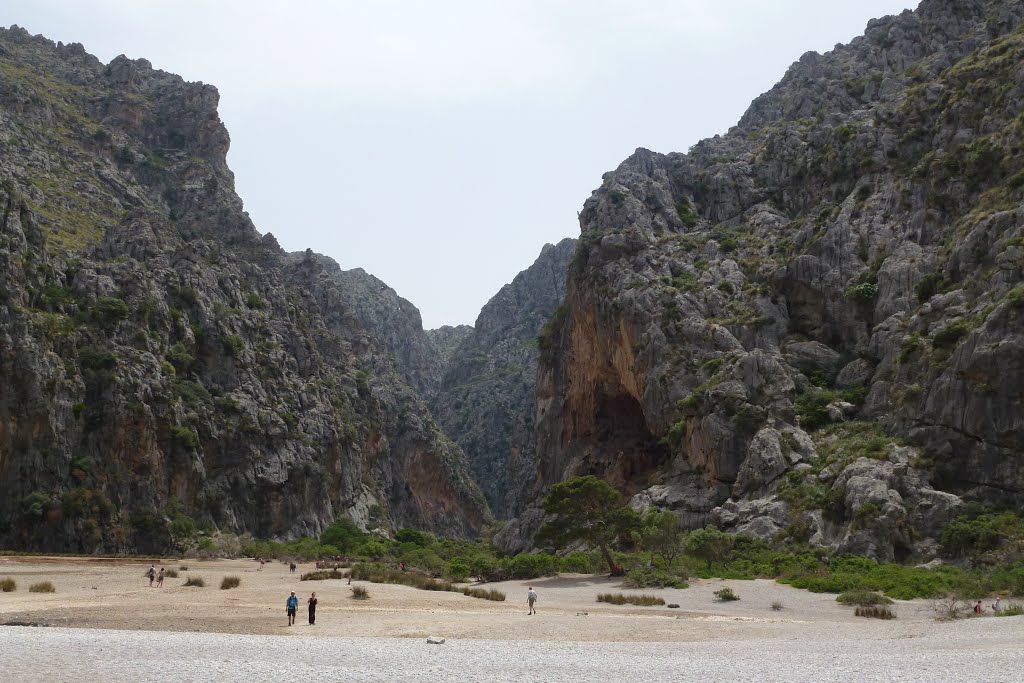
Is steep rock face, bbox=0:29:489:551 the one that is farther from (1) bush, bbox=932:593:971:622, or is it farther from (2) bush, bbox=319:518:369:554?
(1) bush, bbox=932:593:971:622

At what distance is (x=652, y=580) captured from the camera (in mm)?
39438

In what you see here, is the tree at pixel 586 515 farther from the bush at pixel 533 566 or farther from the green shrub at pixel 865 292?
the green shrub at pixel 865 292

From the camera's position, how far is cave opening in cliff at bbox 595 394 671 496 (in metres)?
75.4

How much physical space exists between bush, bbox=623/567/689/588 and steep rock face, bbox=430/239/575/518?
9099cm

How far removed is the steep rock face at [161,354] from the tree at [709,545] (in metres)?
46.4

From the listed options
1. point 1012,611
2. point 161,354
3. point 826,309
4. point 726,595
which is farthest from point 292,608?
point 161,354

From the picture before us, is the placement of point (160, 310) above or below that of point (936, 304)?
above

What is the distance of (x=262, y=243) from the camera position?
410 feet

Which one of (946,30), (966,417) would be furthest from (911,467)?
(946,30)

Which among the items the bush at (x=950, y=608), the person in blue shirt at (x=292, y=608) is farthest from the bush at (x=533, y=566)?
the person in blue shirt at (x=292, y=608)

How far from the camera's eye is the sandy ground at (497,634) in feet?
55.3

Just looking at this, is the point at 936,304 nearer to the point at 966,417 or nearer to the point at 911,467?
the point at 966,417

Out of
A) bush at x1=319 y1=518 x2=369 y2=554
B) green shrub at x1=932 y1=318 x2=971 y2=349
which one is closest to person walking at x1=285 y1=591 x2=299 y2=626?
green shrub at x1=932 y1=318 x2=971 y2=349

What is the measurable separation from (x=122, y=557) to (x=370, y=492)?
54.6 m
